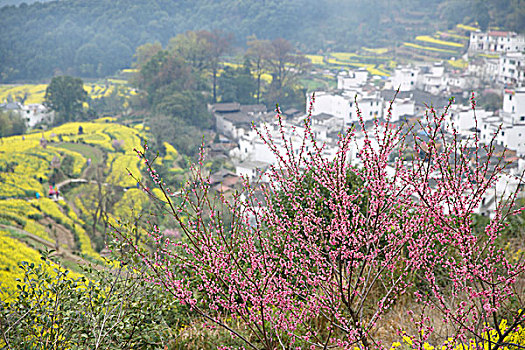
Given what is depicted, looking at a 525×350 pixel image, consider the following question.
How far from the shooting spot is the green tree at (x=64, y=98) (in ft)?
64.0

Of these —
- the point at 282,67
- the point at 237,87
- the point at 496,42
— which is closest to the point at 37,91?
the point at 237,87

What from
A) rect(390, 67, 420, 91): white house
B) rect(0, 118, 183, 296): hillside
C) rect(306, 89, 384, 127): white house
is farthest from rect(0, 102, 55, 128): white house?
rect(390, 67, 420, 91): white house

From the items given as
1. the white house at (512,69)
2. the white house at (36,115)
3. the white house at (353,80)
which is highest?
the white house at (512,69)

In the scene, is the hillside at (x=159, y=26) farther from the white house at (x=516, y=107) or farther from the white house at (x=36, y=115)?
the white house at (x=516, y=107)

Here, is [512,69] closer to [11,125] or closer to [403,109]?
[403,109]

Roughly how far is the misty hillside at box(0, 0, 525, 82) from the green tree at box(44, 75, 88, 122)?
9526mm

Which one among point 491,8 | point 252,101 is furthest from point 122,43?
point 491,8

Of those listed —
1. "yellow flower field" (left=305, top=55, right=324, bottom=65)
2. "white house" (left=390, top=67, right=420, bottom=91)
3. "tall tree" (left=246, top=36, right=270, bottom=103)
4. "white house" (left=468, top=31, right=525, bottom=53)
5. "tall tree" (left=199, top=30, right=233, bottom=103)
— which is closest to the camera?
"white house" (left=390, top=67, right=420, bottom=91)

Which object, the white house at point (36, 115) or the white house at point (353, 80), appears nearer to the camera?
the white house at point (36, 115)

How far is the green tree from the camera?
19516 mm

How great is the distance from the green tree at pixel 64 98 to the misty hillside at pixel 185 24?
9.53 meters

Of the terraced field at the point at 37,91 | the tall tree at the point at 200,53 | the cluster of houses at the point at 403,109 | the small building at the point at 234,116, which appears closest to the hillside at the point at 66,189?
the cluster of houses at the point at 403,109

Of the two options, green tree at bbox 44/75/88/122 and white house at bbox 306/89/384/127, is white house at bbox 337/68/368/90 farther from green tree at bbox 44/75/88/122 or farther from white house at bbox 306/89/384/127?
green tree at bbox 44/75/88/122

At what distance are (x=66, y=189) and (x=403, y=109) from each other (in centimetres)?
1374
